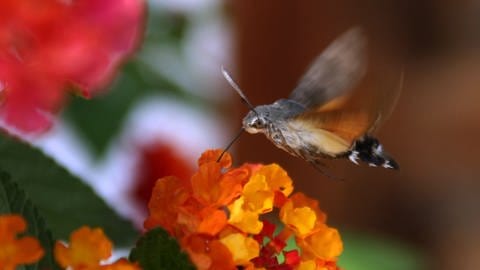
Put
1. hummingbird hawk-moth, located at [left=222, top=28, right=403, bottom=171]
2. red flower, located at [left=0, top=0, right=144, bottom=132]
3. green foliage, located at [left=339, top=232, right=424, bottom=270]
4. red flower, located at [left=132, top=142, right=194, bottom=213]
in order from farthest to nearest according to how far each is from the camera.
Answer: green foliage, located at [left=339, top=232, right=424, bottom=270]
red flower, located at [left=132, top=142, right=194, bottom=213]
hummingbird hawk-moth, located at [left=222, top=28, right=403, bottom=171]
red flower, located at [left=0, top=0, right=144, bottom=132]

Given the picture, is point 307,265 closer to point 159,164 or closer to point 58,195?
point 58,195

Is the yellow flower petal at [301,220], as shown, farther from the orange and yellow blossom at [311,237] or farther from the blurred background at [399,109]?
the blurred background at [399,109]

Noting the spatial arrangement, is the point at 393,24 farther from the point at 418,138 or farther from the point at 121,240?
the point at 121,240

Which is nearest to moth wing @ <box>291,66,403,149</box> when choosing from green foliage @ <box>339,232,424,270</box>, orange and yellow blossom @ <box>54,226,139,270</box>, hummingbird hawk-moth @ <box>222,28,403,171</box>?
hummingbird hawk-moth @ <box>222,28,403,171</box>

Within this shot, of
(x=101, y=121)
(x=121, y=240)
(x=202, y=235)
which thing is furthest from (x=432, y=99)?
(x=202, y=235)

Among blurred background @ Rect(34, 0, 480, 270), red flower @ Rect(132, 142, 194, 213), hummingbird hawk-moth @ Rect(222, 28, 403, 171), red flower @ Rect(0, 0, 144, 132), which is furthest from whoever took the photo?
blurred background @ Rect(34, 0, 480, 270)

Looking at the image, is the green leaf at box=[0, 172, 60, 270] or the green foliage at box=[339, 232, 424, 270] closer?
the green leaf at box=[0, 172, 60, 270]

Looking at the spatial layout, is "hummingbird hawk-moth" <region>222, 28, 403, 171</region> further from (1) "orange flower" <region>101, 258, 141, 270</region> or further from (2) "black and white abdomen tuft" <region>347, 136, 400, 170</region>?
(1) "orange flower" <region>101, 258, 141, 270</region>
